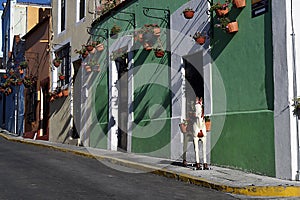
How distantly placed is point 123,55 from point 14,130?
1602 centimetres

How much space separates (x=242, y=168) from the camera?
9781 mm

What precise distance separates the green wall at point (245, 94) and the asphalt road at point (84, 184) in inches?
54.4

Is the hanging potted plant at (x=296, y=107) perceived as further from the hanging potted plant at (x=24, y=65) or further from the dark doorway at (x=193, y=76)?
the hanging potted plant at (x=24, y=65)

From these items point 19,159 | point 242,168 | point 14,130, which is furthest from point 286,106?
point 14,130

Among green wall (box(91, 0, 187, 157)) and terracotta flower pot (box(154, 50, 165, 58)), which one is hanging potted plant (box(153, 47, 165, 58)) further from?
green wall (box(91, 0, 187, 157))

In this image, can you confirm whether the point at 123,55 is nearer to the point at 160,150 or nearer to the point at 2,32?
the point at 160,150

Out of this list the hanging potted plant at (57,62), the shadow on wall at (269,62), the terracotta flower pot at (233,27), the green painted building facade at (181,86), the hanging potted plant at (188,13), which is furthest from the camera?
the hanging potted plant at (57,62)

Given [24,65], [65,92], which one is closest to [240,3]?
[65,92]

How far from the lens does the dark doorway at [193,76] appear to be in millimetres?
11586

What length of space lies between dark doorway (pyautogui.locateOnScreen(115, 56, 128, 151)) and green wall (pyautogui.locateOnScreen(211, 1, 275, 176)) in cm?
516

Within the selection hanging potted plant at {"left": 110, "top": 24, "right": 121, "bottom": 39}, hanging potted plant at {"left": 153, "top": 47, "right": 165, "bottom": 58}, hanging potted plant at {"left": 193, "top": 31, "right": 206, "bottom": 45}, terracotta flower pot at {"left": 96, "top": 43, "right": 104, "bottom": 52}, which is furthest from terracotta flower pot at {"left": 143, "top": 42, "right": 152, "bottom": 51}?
terracotta flower pot at {"left": 96, "top": 43, "right": 104, "bottom": 52}

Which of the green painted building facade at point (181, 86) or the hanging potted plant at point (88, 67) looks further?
the hanging potted plant at point (88, 67)

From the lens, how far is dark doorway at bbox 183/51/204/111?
11586 mm

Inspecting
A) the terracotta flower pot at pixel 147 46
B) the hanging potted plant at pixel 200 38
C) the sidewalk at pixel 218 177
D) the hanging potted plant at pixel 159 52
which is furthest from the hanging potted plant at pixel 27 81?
the hanging potted plant at pixel 200 38
